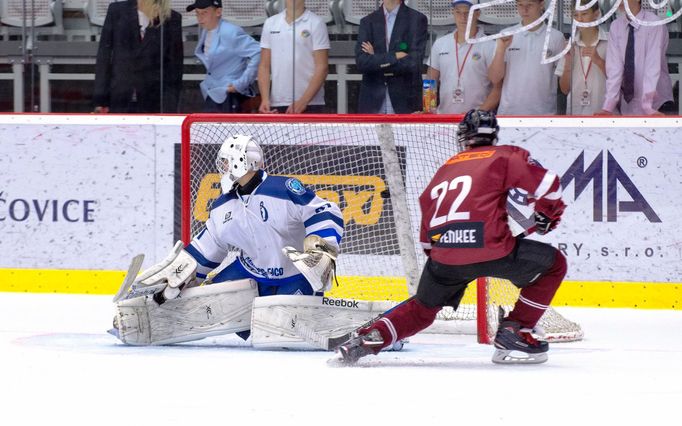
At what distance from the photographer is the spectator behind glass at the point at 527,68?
24.7 ft

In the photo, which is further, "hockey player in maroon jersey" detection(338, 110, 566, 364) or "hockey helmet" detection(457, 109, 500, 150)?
"hockey helmet" detection(457, 109, 500, 150)

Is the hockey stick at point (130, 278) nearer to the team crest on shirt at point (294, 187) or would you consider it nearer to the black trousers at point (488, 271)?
the team crest on shirt at point (294, 187)

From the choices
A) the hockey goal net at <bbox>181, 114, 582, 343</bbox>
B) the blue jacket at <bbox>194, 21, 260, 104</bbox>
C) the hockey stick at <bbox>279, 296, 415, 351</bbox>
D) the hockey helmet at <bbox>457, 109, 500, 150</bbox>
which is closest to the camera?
the hockey helmet at <bbox>457, 109, 500, 150</bbox>

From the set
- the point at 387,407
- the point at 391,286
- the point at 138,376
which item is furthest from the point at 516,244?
the point at 391,286

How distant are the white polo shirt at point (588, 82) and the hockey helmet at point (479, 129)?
8.17ft

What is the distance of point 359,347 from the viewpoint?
5.00 metres

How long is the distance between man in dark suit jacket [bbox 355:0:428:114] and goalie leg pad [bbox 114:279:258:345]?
2.21 meters

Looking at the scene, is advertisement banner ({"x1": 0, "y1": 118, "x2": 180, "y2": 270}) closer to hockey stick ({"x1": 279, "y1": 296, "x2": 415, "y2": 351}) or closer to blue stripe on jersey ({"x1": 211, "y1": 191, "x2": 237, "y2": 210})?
blue stripe on jersey ({"x1": 211, "y1": 191, "x2": 237, "y2": 210})

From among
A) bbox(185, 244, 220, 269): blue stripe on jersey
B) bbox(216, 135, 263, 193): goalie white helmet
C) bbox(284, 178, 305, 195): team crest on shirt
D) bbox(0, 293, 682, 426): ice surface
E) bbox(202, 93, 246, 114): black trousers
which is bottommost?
bbox(0, 293, 682, 426): ice surface

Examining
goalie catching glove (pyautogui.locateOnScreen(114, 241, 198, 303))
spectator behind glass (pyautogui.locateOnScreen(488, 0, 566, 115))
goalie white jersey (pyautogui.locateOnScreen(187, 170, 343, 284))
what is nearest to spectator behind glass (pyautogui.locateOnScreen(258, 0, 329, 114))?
spectator behind glass (pyautogui.locateOnScreen(488, 0, 566, 115))

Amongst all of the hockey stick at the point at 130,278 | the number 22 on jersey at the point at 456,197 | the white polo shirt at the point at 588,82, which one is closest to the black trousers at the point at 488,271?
the number 22 on jersey at the point at 456,197

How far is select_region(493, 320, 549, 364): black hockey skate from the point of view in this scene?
5.08m

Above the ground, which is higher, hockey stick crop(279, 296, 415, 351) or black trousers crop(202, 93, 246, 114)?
black trousers crop(202, 93, 246, 114)

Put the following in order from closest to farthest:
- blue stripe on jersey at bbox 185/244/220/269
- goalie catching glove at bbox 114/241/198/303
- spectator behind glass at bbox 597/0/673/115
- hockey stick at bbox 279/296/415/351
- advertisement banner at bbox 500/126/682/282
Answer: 1. hockey stick at bbox 279/296/415/351
2. goalie catching glove at bbox 114/241/198/303
3. blue stripe on jersey at bbox 185/244/220/269
4. advertisement banner at bbox 500/126/682/282
5. spectator behind glass at bbox 597/0/673/115
